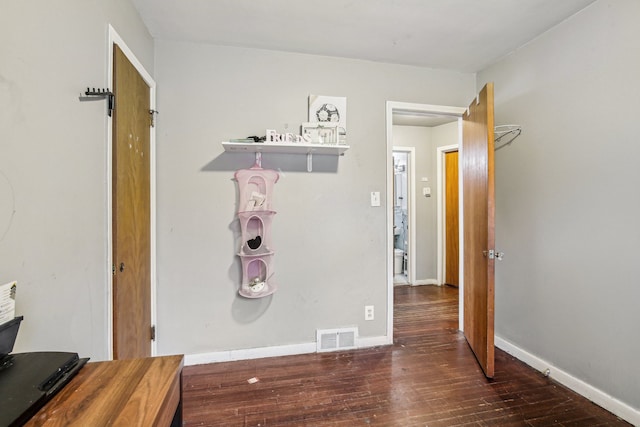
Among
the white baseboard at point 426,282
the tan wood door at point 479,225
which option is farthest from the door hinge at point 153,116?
the white baseboard at point 426,282

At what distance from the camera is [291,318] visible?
2.37 m

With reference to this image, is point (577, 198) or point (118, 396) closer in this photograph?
point (118, 396)

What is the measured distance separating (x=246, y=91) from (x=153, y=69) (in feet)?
2.22

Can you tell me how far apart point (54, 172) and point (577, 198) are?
2760mm

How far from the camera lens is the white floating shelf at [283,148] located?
207 cm

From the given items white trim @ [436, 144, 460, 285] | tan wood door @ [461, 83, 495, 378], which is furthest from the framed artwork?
white trim @ [436, 144, 460, 285]

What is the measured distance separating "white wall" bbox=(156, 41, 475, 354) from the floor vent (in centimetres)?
6

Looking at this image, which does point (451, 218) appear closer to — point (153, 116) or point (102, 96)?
point (153, 116)

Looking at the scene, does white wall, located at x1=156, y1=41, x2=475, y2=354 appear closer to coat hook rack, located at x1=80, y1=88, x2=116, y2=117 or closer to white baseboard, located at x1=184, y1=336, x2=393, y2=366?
white baseboard, located at x1=184, y1=336, x2=393, y2=366

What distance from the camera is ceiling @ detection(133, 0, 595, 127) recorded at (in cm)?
176

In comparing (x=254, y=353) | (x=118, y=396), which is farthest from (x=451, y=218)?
(x=118, y=396)

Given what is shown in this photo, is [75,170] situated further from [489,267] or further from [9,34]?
[489,267]

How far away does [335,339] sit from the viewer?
2426 mm

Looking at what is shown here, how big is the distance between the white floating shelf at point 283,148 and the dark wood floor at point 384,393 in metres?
1.65
